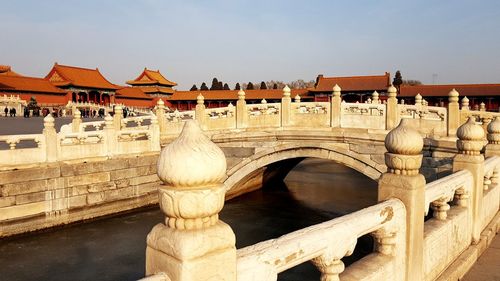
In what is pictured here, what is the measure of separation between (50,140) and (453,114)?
34.1 ft

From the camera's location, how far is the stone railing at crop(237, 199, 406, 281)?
6.89 feet

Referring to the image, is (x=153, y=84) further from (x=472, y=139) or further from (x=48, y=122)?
(x=472, y=139)

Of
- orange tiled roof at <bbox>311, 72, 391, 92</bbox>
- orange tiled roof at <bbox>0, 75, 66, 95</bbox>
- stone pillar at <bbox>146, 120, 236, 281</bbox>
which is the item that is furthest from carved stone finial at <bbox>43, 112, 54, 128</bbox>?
orange tiled roof at <bbox>311, 72, 391, 92</bbox>

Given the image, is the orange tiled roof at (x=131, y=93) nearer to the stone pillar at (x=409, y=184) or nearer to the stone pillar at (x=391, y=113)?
the stone pillar at (x=391, y=113)

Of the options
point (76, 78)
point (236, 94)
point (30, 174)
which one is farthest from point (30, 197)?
point (76, 78)

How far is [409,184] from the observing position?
128 inches

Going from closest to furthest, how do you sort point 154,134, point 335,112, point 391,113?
point 391,113
point 335,112
point 154,134

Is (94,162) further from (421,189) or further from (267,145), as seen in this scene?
(421,189)

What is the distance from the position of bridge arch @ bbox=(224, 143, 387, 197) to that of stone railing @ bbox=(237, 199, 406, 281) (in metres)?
7.22

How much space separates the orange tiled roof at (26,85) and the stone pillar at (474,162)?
1440 inches

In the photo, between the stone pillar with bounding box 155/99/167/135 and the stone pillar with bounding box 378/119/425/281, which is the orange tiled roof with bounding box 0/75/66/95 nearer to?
the stone pillar with bounding box 155/99/167/135

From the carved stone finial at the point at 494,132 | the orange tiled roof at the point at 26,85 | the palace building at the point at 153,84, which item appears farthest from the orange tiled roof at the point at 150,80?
the carved stone finial at the point at 494,132

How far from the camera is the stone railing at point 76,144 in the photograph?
9.48 m

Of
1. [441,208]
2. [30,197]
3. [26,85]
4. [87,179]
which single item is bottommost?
[30,197]
